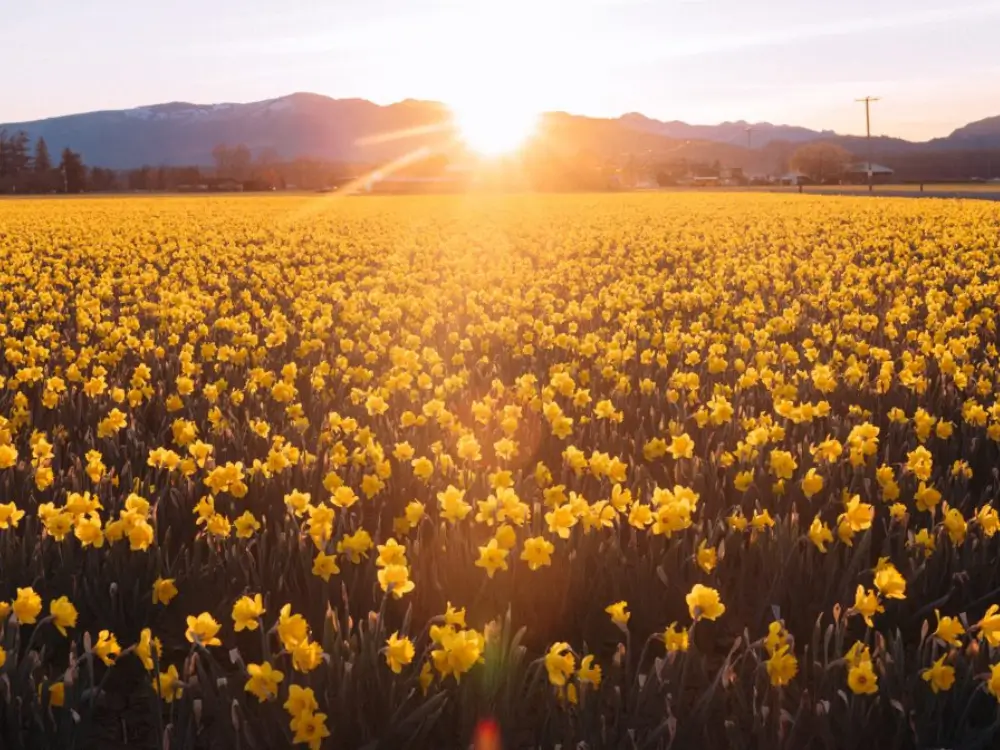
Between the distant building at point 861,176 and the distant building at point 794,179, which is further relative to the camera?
the distant building at point 794,179

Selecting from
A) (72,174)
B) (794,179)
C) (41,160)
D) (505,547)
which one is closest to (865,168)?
(794,179)

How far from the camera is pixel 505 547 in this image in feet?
11.9

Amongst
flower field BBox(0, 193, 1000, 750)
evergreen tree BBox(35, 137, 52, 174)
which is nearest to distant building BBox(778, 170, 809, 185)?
evergreen tree BBox(35, 137, 52, 174)

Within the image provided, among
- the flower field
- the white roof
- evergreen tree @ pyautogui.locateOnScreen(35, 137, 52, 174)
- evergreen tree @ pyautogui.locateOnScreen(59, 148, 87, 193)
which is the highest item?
evergreen tree @ pyautogui.locateOnScreen(35, 137, 52, 174)

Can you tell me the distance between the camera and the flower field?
9.83 feet

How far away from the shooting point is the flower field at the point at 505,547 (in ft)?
9.83

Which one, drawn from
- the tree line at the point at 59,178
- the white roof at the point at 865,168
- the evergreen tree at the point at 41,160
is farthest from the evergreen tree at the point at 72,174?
the white roof at the point at 865,168

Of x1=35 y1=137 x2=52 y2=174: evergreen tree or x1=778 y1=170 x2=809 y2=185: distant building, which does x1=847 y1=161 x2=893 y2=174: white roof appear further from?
x1=35 y1=137 x2=52 y2=174: evergreen tree

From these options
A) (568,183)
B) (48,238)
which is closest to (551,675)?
(48,238)

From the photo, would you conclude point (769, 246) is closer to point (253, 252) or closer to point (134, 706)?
point (253, 252)

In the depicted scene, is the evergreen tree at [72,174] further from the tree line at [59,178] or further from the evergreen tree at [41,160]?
the evergreen tree at [41,160]

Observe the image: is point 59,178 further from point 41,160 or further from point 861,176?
point 861,176

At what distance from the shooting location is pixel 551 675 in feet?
9.50

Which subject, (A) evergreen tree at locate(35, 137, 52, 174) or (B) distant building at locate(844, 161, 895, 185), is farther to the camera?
(A) evergreen tree at locate(35, 137, 52, 174)
